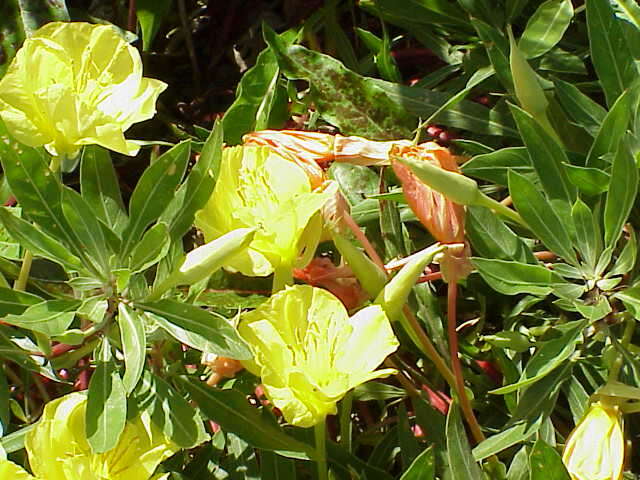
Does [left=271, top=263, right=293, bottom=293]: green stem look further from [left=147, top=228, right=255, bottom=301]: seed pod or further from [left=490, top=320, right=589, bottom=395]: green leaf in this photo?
[left=490, top=320, right=589, bottom=395]: green leaf

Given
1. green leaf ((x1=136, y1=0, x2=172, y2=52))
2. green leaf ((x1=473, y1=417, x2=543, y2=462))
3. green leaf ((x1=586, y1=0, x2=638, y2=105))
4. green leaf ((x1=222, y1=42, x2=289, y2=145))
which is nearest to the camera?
green leaf ((x1=473, y1=417, x2=543, y2=462))

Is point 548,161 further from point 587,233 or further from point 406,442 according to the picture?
point 406,442

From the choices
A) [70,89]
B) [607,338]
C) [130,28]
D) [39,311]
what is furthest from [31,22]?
[607,338]

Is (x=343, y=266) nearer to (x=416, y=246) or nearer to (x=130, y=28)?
(x=416, y=246)

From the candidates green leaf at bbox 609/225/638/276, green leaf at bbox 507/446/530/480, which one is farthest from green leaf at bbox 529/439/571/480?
green leaf at bbox 609/225/638/276

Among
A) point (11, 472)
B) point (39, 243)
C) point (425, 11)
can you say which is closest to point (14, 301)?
point (39, 243)

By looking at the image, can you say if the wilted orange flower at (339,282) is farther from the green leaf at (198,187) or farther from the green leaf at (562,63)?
the green leaf at (562,63)

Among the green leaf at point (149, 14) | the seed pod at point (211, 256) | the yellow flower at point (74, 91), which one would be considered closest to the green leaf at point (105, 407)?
the seed pod at point (211, 256)
